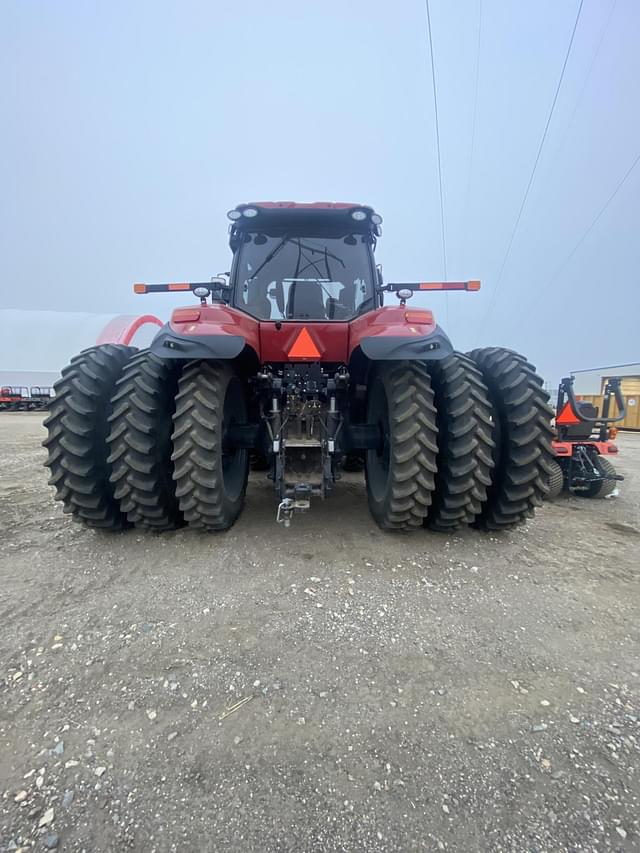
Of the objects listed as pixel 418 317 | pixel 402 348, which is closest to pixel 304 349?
pixel 402 348

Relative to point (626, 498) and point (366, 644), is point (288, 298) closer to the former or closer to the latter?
point (366, 644)

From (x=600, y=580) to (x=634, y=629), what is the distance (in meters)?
0.53

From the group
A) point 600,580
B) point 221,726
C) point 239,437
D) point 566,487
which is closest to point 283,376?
point 239,437

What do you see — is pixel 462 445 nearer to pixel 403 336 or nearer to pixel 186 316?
pixel 403 336

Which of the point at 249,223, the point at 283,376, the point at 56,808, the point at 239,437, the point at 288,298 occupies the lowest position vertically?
the point at 56,808

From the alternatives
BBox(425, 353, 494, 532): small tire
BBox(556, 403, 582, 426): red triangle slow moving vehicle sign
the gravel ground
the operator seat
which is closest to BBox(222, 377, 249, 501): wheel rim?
the gravel ground

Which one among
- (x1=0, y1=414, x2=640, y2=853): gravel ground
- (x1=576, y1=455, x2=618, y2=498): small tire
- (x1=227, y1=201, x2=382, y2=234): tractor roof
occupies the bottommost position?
(x1=0, y1=414, x2=640, y2=853): gravel ground

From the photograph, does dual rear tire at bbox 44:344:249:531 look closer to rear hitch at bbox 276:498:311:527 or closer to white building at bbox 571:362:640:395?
rear hitch at bbox 276:498:311:527

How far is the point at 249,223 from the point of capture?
11.5ft

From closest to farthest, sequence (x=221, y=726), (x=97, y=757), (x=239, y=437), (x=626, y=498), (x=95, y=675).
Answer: (x=97, y=757) < (x=221, y=726) < (x=95, y=675) < (x=239, y=437) < (x=626, y=498)

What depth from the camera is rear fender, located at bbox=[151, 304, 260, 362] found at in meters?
2.50

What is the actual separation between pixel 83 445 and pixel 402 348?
2227mm

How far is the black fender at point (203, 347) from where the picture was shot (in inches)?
98.2

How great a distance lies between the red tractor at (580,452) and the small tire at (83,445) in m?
4.36
